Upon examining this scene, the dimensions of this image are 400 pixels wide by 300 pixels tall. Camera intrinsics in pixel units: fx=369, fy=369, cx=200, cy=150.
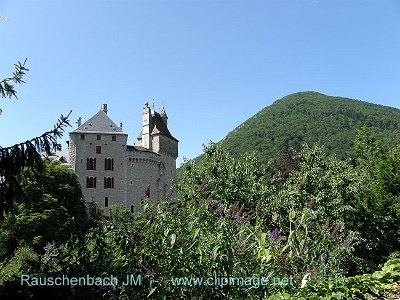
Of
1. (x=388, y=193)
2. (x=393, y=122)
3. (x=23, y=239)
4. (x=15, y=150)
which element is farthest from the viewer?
(x=393, y=122)

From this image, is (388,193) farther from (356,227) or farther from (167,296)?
(167,296)

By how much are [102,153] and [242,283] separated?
166ft

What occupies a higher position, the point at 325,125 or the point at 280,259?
the point at 325,125

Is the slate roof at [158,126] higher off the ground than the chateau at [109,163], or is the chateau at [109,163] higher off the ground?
the slate roof at [158,126]

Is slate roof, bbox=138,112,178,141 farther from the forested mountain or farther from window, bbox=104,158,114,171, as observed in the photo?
the forested mountain

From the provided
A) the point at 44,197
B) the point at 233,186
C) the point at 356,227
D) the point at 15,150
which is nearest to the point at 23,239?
the point at 44,197

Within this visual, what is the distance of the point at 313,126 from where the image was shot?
95.4 metres

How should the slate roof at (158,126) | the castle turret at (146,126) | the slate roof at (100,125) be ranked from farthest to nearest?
the slate roof at (158,126) → the castle turret at (146,126) → the slate roof at (100,125)

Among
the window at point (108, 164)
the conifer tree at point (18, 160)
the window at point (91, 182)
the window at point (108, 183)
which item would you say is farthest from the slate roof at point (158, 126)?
the conifer tree at point (18, 160)

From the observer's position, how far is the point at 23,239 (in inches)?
1058

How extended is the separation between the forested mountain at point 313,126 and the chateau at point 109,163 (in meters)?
19.3

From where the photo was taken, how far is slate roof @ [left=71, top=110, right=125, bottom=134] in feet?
175

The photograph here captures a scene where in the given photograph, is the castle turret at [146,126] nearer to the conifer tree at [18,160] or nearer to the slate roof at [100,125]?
the slate roof at [100,125]

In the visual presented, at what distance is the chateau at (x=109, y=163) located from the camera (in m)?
52.0
